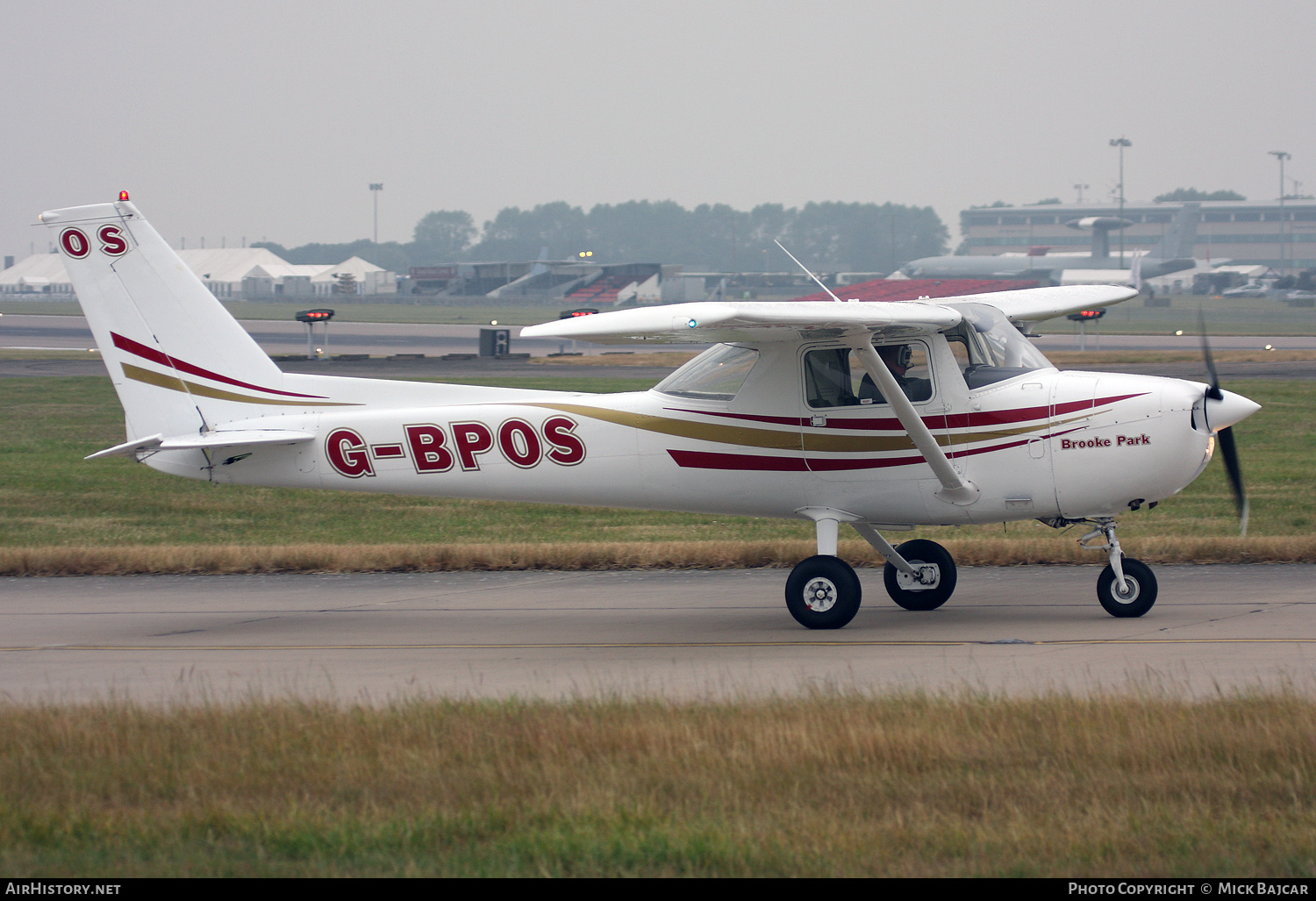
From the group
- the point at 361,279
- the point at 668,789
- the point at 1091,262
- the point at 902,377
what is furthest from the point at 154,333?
the point at 361,279

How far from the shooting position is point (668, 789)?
6234mm

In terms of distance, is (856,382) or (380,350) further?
(380,350)

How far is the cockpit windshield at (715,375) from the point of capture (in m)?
11.3

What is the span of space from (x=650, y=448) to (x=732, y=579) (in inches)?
110

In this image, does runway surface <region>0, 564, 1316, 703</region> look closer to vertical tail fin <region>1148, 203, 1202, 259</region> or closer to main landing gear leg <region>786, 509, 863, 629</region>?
main landing gear leg <region>786, 509, 863, 629</region>

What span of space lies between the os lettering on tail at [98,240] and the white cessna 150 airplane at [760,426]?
2 centimetres

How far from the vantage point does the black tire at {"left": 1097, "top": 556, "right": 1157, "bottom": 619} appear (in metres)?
10.9

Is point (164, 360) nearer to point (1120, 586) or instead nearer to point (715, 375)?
point (715, 375)

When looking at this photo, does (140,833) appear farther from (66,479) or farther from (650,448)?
(66,479)

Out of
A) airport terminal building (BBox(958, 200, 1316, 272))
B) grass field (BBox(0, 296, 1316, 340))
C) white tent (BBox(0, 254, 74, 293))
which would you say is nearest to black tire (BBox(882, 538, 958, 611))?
grass field (BBox(0, 296, 1316, 340))

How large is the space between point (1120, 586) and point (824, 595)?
2538 mm

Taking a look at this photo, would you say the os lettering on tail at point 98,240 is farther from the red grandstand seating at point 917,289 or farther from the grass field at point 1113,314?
the red grandstand seating at point 917,289

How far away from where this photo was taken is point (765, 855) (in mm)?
5195

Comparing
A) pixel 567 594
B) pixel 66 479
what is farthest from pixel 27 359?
pixel 567 594
